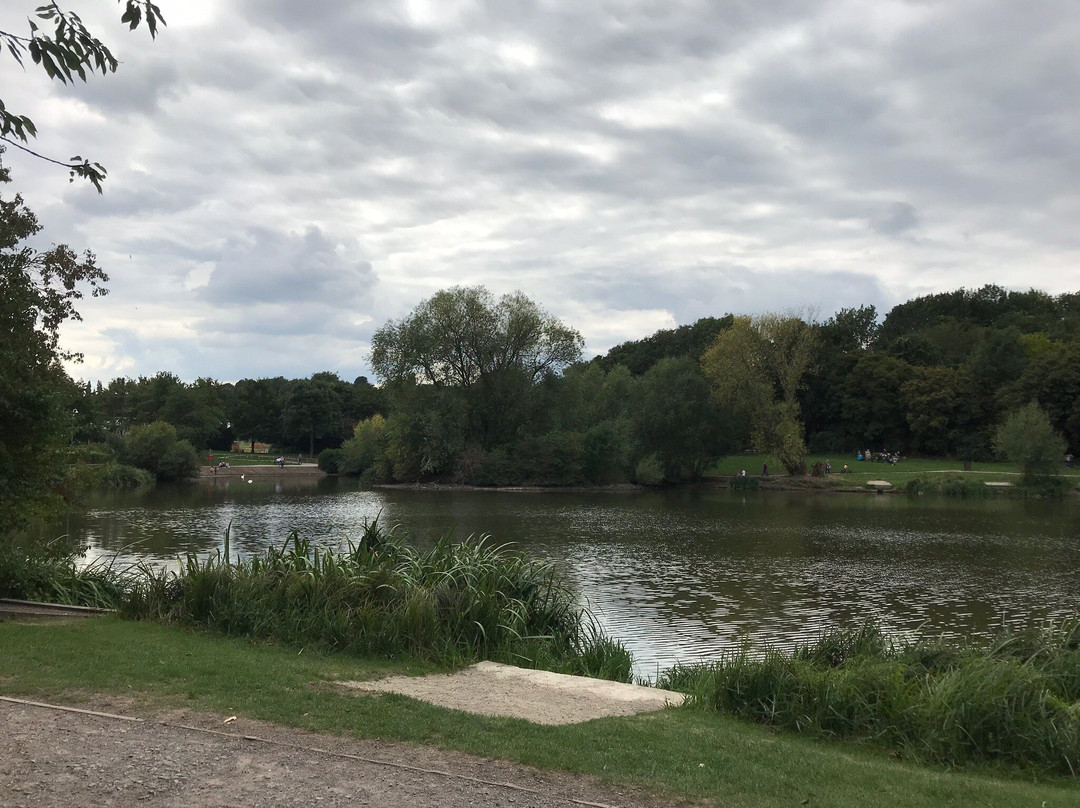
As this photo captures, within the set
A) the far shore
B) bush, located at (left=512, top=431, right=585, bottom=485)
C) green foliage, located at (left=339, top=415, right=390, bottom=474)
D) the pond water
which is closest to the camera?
the pond water

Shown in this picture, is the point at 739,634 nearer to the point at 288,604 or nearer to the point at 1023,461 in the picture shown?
the point at 288,604

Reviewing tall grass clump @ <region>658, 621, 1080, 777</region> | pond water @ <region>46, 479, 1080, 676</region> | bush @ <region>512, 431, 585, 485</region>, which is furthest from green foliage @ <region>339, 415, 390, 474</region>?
tall grass clump @ <region>658, 621, 1080, 777</region>

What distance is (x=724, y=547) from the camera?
28250mm

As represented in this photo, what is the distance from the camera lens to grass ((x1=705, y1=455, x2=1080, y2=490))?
5828cm

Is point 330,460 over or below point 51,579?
over

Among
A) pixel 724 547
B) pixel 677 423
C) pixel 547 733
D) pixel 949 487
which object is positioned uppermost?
pixel 677 423

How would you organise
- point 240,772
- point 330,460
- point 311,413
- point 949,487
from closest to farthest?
point 240,772
point 949,487
point 330,460
point 311,413

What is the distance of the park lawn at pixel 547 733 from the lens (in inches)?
225

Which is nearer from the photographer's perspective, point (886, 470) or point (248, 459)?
point (886, 470)

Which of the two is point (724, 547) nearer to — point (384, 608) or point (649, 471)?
point (384, 608)

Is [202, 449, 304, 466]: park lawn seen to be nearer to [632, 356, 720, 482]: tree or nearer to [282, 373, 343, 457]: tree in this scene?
[282, 373, 343, 457]: tree

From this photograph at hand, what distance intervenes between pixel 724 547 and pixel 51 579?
65.9 ft

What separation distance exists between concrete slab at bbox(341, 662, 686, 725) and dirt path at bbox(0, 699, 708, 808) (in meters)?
1.52

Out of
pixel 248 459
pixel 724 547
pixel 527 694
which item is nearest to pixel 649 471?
pixel 724 547
